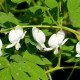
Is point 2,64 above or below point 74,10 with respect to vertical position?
below

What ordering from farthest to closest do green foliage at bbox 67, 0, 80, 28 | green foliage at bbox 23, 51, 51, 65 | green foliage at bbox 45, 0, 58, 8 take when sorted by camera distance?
green foliage at bbox 45, 0, 58, 8, green foliage at bbox 23, 51, 51, 65, green foliage at bbox 67, 0, 80, 28

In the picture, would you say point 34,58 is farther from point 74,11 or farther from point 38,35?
point 74,11

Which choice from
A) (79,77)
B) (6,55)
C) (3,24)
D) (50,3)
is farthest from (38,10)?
(79,77)

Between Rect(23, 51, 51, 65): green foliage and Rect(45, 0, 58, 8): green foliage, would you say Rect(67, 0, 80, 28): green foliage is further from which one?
Rect(23, 51, 51, 65): green foliage

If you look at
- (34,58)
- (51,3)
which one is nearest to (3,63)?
(34,58)

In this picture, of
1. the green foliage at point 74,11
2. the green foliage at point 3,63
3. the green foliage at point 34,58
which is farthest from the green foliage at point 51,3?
the green foliage at point 3,63

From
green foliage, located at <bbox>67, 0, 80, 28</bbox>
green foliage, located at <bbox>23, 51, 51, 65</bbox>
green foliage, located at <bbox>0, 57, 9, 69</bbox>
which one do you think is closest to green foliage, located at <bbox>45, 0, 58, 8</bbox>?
green foliage, located at <bbox>67, 0, 80, 28</bbox>

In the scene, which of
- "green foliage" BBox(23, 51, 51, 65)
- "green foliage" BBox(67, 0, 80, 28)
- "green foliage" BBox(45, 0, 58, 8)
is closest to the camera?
"green foliage" BBox(67, 0, 80, 28)

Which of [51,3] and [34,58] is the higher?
[51,3]

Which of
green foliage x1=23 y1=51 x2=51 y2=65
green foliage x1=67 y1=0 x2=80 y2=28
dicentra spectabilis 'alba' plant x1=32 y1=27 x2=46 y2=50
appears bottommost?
green foliage x1=23 y1=51 x2=51 y2=65

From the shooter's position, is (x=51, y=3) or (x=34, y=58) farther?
(x=51, y=3)

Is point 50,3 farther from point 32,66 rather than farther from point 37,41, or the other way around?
point 32,66
